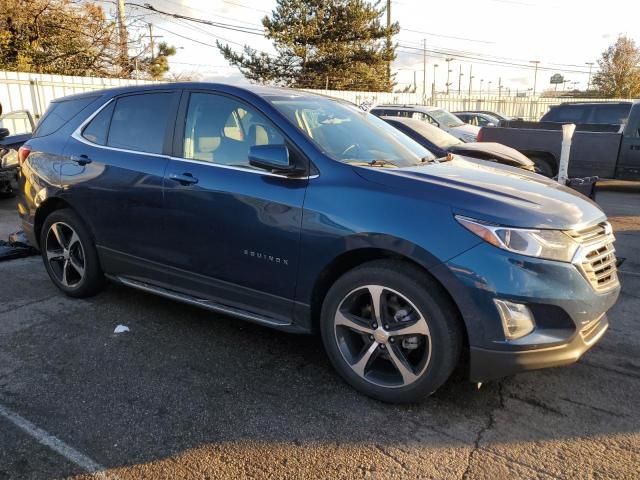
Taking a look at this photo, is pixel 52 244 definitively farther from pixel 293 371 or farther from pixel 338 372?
pixel 338 372

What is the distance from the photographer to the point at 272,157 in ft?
10.4

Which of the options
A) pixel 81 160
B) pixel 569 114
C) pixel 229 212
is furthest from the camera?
pixel 569 114

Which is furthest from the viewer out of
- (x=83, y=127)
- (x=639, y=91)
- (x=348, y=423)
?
(x=639, y=91)

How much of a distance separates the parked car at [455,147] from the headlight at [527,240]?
4.64m

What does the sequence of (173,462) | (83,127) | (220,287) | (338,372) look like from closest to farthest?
(173,462), (338,372), (220,287), (83,127)

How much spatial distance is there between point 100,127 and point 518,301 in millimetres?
3547

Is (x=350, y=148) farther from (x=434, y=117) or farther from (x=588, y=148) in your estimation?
(x=434, y=117)

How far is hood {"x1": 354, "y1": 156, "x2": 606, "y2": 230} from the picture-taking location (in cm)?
271

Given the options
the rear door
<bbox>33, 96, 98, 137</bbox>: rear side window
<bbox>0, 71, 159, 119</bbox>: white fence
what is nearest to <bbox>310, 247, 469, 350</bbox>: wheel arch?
the rear door

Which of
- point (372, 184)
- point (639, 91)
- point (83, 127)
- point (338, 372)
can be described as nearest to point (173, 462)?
point (338, 372)

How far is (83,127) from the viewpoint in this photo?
445 centimetres

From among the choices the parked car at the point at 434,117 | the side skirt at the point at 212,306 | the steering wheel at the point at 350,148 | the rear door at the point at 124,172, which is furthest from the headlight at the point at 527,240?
the parked car at the point at 434,117

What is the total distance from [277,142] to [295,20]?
32.2 metres

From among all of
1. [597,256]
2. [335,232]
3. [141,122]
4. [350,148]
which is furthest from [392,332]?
[141,122]
